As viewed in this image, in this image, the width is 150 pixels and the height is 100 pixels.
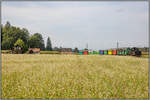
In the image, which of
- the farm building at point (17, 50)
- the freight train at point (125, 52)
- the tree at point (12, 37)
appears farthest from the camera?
the farm building at point (17, 50)

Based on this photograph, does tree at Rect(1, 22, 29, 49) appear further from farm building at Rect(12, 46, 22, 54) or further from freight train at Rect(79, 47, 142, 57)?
freight train at Rect(79, 47, 142, 57)

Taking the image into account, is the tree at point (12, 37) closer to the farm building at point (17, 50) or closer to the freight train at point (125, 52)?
the farm building at point (17, 50)

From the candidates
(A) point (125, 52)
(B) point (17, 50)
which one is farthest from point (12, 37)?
(A) point (125, 52)

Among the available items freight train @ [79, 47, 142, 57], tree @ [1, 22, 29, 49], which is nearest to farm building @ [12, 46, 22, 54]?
tree @ [1, 22, 29, 49]

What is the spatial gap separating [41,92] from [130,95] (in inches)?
140

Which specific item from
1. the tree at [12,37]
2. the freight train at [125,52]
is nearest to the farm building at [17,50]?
the tree at [12,37]

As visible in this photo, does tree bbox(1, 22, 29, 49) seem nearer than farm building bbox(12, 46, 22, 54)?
Yes

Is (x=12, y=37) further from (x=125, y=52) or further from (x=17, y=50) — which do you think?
(x=125, y=52)

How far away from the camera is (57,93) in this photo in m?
5.05

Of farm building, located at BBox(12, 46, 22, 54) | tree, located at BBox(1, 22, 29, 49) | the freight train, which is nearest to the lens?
tree, located at BBox(1, 22, 29, 49)

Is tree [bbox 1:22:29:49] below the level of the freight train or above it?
above

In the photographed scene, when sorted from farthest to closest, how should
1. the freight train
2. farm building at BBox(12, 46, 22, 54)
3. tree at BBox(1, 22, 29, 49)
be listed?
1. farm building at BBox(12, 46, 22, 54)
2. the freight train
3. tree at BBox(1, 22, 29, 49)

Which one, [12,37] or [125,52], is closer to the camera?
[12,37]

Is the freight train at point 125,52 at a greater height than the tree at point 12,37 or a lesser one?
lesser
